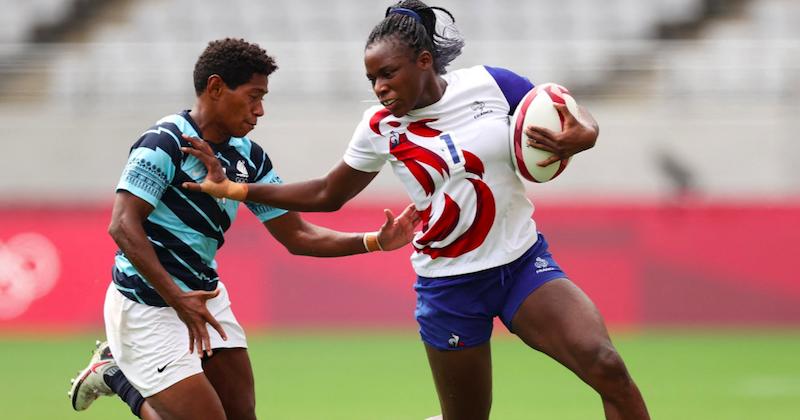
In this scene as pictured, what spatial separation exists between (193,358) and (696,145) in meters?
11.0

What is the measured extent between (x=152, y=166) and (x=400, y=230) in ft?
4.56

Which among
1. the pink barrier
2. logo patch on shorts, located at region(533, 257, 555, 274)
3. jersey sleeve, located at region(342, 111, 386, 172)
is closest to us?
logo patch on shorts, located at region(533, 257, 555, 274)

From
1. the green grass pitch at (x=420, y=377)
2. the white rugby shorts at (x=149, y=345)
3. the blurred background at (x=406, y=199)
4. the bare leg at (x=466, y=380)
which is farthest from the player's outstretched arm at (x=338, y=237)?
the blurred background at (x=406, y=199)

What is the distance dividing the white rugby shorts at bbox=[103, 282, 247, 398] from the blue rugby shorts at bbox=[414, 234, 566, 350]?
1.15 meters

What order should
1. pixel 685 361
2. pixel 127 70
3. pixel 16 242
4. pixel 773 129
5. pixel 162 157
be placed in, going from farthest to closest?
pixel 127 70
pixel 773 129
pixel 16 242
pixel 685 361
pixel 162 157

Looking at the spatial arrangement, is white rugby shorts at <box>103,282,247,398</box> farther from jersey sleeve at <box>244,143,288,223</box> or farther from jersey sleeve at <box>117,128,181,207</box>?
jersey sleeve at <box>244,143,288,223</box>

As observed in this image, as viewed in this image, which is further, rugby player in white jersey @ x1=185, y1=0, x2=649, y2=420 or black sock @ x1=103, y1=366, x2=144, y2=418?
black sock @ x1=103, y1=366, x2=144, y2=418

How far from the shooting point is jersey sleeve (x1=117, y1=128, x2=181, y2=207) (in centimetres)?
544

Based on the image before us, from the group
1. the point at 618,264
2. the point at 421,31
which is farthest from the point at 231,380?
the point at 618,264

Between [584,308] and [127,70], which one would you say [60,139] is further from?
[584,308]

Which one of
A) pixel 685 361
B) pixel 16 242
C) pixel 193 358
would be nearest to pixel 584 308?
pixel 193 358

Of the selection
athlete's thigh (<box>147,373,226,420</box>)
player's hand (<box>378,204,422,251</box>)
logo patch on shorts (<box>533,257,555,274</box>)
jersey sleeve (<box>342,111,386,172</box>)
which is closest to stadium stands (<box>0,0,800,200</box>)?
player's hand (<box>378,204,422,251</box>)

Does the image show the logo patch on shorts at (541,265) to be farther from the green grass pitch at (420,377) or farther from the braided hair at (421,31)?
the green grass pitch at (420,377)

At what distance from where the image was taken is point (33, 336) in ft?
42.7
